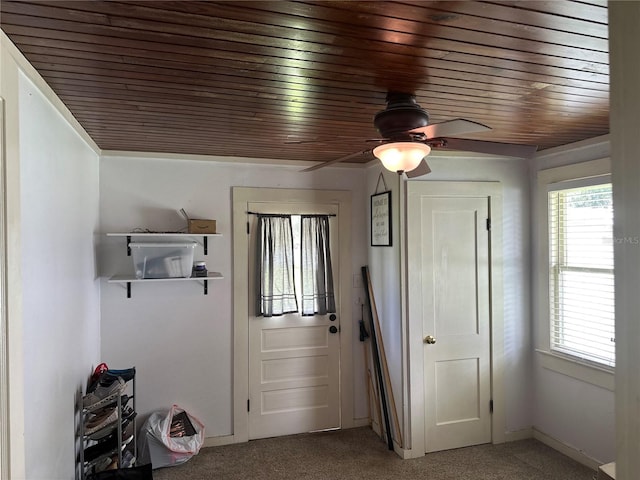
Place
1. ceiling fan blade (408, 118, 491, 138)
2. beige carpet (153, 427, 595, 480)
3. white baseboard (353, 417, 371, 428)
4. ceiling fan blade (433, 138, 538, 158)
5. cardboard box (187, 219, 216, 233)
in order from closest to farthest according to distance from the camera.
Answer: ceiling fan blade (408, 118, 491, 138) < ceiling fan blade (433, 138, 538, 158) < beige carpet (153, 427, 595, 480) < cardboard box (187, 219, 216, 233) < white baseboard (353, 417, 371, 428)

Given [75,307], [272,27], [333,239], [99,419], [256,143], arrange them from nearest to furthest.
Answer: [272,27]
[75,307]
[99,419]
[256,143]
[333,239]

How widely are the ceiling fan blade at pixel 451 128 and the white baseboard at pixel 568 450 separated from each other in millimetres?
2640

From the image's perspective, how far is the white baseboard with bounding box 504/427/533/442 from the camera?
11.0 feet

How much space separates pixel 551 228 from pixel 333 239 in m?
1.69

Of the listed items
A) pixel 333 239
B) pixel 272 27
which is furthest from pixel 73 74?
pixel 333 239

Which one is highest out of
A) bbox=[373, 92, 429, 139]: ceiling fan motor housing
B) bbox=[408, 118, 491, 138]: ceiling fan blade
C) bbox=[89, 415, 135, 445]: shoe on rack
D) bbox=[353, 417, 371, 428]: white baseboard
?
bbox=[373, 92, 429, 139]: ceiling fan motor housing

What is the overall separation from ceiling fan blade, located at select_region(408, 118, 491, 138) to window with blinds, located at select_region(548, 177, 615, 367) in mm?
1712

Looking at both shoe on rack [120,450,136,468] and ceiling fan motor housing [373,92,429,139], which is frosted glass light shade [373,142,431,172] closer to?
ceiling fan motor housing [373,92,429,139]

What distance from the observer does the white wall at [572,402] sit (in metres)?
2.80

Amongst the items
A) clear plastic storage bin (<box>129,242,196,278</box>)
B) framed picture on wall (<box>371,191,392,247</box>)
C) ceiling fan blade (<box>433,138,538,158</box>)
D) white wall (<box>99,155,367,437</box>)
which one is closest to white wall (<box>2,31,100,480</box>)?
clear plastic storage bin (<box>129,242,196,278</box>)

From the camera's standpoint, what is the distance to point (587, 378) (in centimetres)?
291

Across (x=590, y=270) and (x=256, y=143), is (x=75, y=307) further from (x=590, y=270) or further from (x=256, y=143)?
(x=590, y=270)

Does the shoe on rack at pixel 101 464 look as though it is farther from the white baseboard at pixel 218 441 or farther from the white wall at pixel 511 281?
the white wall at pixel 511 281

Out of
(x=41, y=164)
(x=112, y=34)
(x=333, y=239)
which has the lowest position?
(x=333, y=239)
